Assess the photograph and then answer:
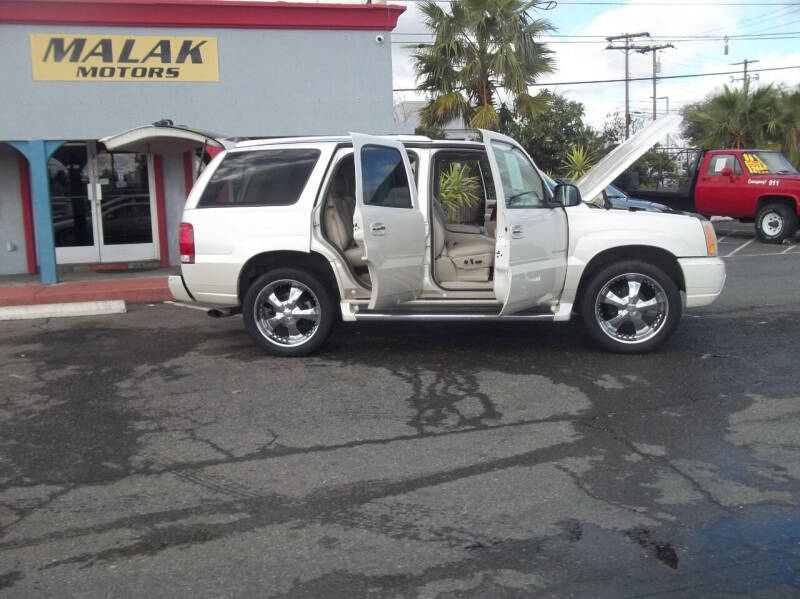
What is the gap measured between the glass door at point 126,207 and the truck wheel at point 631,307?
9.51 metres

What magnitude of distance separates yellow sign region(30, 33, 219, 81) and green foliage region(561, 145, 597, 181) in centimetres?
759

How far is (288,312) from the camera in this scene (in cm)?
801

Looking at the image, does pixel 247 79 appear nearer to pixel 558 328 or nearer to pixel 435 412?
pixel 558 328

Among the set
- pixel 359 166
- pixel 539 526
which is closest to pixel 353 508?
pixel 539 526

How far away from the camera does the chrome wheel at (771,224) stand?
18.3m

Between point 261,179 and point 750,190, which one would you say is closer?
point 261,179

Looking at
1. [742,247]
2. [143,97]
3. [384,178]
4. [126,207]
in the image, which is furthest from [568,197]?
[742,247]

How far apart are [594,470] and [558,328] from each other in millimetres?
4209

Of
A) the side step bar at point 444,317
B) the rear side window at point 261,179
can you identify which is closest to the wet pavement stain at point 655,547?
the side step bar at point 444,317

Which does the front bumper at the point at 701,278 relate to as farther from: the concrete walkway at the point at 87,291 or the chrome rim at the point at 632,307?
the concrete walkway at the point at 87,291

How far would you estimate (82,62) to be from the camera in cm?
1325

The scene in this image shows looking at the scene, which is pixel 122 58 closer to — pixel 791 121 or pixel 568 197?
pixel 568 197

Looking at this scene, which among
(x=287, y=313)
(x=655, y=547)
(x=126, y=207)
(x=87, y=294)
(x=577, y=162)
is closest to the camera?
(x=655, y=547)

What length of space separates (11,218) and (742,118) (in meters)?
19.5
